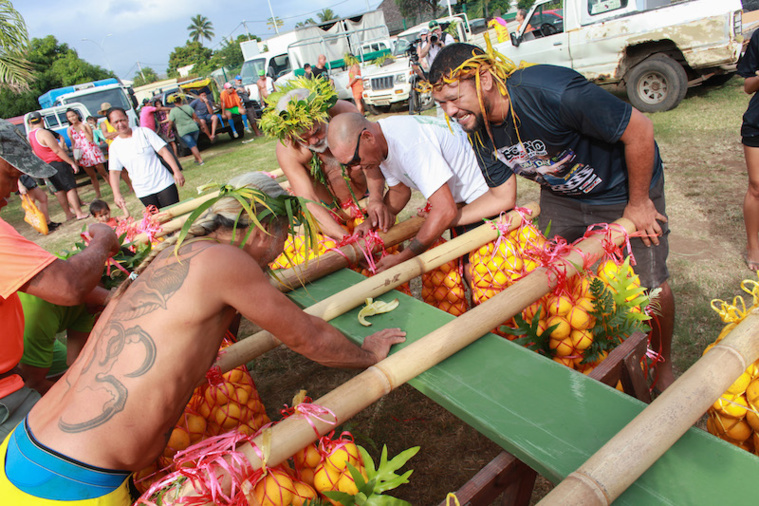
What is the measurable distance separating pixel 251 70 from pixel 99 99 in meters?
5.77

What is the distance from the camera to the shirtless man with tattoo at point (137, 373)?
4.48ft

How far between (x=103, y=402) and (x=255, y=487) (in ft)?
1.73

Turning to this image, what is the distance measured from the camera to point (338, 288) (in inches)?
94.5

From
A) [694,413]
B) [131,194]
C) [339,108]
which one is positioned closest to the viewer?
[694,413]

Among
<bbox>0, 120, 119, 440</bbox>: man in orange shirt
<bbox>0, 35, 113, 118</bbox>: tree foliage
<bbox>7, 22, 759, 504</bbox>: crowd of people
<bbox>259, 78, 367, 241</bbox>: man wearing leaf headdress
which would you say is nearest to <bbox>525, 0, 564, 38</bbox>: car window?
<bbox>7, 22, 759, 504</bbox>: crowd of people

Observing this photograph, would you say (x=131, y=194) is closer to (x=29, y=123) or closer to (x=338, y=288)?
(x=29, y=123)

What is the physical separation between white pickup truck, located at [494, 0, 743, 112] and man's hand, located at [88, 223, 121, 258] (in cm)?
641

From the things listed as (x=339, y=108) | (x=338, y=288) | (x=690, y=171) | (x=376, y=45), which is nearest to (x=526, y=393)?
(x=338, y=288)

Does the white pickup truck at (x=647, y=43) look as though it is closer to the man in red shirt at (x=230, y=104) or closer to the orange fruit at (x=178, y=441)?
the orange fruit at (x=178, y=441)

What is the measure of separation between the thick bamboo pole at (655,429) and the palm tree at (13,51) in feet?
32.3

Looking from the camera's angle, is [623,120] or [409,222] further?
[409,222]

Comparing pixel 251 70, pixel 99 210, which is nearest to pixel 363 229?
pixel 99 210

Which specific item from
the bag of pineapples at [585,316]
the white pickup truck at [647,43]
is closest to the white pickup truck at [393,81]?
the white pickup truck at [647,43]

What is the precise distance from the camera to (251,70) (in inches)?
688
